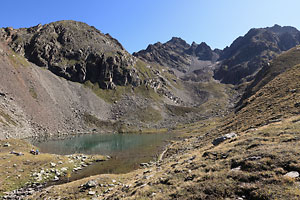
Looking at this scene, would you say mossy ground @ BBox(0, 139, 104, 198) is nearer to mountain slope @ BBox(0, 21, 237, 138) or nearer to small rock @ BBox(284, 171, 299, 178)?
small rock @ BBox(284, 171, 299, 178)

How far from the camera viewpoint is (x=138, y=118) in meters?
156

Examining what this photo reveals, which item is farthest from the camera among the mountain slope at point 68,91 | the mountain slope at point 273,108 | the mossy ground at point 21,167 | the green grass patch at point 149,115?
the green grass patch at point 149,115

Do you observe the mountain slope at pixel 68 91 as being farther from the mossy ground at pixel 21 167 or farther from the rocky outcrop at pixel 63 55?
the mossy ground at pixel 21 167

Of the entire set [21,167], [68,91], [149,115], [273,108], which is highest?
[68,91]

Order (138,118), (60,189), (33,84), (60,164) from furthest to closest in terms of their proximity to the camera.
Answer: (138,118), (33,84), (60,164), (60,189)

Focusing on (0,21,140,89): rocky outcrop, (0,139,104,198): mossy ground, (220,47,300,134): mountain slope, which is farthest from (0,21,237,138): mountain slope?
(220,47,300,134): mountain slope

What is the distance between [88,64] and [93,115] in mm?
77341

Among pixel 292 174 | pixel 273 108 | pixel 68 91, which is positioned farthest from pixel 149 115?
pixel 292 174

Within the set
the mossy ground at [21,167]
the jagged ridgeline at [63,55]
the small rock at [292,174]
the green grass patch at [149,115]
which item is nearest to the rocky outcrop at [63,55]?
the jagged ridgeline at [63,55]

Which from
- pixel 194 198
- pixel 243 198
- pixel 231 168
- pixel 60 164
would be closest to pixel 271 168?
pixel 231 168

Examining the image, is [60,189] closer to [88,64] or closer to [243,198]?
[243,198]

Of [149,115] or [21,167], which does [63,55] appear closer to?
[149,115]

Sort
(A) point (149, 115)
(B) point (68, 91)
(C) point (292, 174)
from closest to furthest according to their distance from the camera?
(C) point (292, 174), (B) point (68, 91), (A) point (149, 115)

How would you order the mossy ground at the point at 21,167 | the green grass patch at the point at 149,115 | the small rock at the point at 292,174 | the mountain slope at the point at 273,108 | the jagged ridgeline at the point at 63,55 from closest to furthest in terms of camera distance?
the small rock at the point at 292,174 → the mossy ground at the point at 21,167 → the mountain slope at the point at 273,108 → the green grass patch at the point at 149,115 → the jagged ridgeline at the point at 63,55
